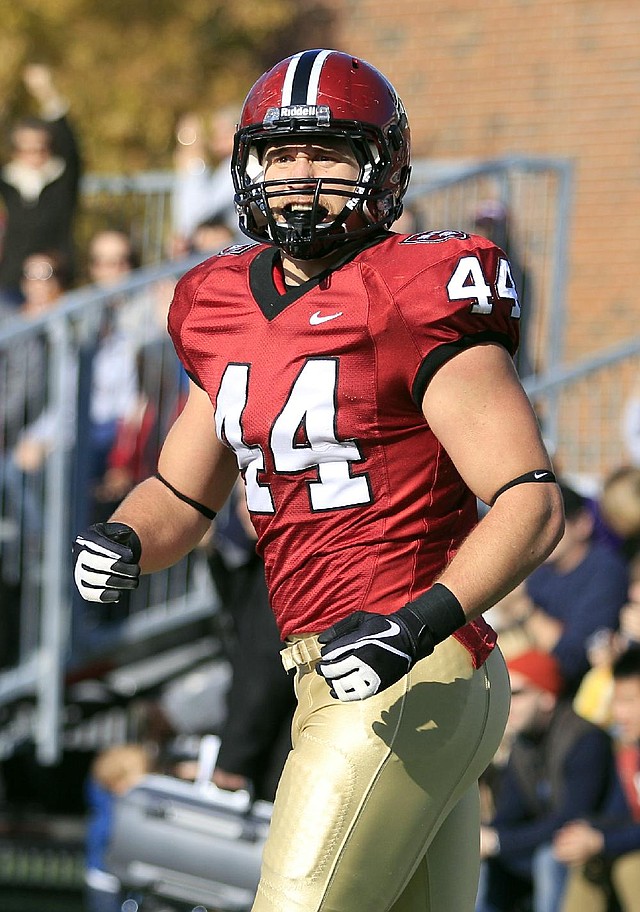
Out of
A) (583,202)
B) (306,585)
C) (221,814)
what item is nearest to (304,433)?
(306,585)

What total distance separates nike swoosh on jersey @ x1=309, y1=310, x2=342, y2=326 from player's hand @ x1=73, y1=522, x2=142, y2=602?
24.2 inches

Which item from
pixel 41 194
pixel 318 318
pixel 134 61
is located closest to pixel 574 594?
pixel 318 318

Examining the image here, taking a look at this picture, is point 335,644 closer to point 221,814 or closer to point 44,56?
point 221,814

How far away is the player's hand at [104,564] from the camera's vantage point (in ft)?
10.5

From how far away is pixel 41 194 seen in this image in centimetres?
849

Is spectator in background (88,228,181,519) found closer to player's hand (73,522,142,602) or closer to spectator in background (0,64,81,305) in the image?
spectator in background (0,64,81,305)

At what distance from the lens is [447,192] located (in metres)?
7.62

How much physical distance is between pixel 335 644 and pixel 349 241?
873 mm

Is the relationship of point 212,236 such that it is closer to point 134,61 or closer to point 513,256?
point 513,256

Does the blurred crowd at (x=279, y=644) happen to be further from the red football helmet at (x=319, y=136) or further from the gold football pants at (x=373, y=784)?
the red football helmet at (x=319, y=136)

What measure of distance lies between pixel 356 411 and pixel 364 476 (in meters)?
0.13

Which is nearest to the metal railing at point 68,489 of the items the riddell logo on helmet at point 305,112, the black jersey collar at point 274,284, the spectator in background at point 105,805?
the spectator in background at point 105,805

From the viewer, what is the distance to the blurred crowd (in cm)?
554

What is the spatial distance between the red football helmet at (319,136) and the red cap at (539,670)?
303cm
